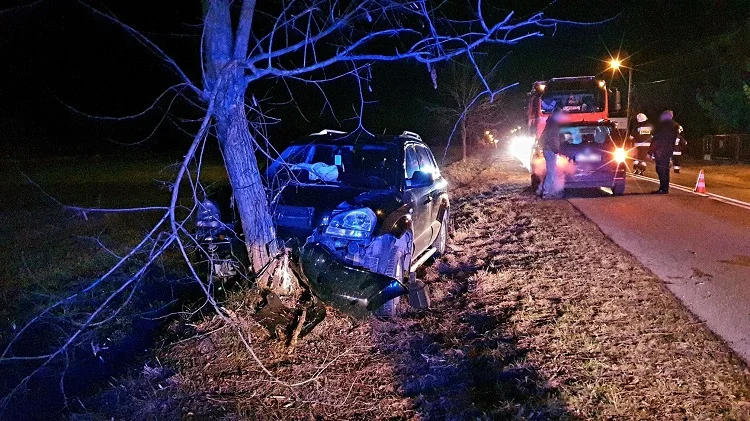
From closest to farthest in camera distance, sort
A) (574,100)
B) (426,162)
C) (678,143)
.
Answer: (426,162), (678,143), (574,100)

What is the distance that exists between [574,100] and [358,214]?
47.4 feet

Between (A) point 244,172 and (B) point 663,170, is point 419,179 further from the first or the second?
(B) point 663,170

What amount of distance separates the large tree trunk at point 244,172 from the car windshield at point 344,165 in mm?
985

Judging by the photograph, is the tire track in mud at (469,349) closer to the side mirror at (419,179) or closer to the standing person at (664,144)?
the side mirror at (419,179)

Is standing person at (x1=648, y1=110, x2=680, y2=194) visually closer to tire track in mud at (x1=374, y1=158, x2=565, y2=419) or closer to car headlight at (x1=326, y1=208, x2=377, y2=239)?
tire track in mud at (x1=374, y1=158, x2=565, y2=419)

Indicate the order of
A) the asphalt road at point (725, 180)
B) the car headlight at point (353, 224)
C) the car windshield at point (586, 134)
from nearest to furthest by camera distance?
the car headlight at point (353, 224)
the car windshield at point (586, 134)
the asphalt road at point (725, 180)

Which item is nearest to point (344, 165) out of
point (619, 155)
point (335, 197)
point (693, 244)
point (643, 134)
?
point (335, 197)

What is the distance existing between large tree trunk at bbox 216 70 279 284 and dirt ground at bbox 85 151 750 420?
0.55 m

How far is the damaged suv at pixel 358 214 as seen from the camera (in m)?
5.14

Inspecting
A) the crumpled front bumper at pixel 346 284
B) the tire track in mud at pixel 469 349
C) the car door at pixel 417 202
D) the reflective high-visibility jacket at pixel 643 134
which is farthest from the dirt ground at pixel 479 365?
the reflective high-visibility jacket at pixel 643 134

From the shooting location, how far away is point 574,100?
1797 cm

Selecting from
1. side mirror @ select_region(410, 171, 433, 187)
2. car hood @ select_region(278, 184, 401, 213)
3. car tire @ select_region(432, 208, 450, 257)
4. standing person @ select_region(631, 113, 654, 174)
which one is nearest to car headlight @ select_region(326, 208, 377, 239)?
car hood @ select_region(278, 184, 401, 213)

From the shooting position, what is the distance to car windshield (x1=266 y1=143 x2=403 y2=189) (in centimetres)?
642

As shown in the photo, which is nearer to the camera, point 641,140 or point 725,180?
point 725,180
